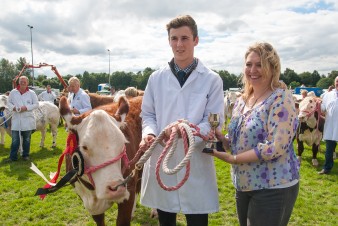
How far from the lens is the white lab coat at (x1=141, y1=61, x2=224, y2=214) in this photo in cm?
266

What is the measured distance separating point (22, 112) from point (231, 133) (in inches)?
325

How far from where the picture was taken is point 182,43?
2.64 m

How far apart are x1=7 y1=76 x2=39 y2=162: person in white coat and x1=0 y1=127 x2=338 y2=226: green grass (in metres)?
1.06

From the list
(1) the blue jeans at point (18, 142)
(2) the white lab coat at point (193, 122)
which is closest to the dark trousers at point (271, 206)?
(2) the white lab coat at point (193, 122)

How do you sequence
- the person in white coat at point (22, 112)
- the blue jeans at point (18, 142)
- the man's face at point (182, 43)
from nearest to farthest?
the man's face at point (182, 43) < the person in white coat at point (22, 112) < the blue jeans at point (18, 142)

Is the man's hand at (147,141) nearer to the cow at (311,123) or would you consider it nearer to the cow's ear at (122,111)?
the cow's ear at (122,111)

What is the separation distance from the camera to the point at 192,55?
9.07ft

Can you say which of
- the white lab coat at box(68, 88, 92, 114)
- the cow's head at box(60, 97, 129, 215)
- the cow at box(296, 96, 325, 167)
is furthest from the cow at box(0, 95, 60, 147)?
the cow's head at box(60, 97, 129, 215)

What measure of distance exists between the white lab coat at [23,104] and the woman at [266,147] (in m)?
8.07

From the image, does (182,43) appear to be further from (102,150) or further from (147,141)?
(102,150)

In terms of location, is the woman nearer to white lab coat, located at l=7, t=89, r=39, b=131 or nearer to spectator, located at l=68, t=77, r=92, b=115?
spectator, located at l=68, t=77, r=92, b=115

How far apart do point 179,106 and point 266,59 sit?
32.3 inches

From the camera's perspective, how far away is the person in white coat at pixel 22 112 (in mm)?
9016

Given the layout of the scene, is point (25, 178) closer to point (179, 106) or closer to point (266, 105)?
point (179, 106)
